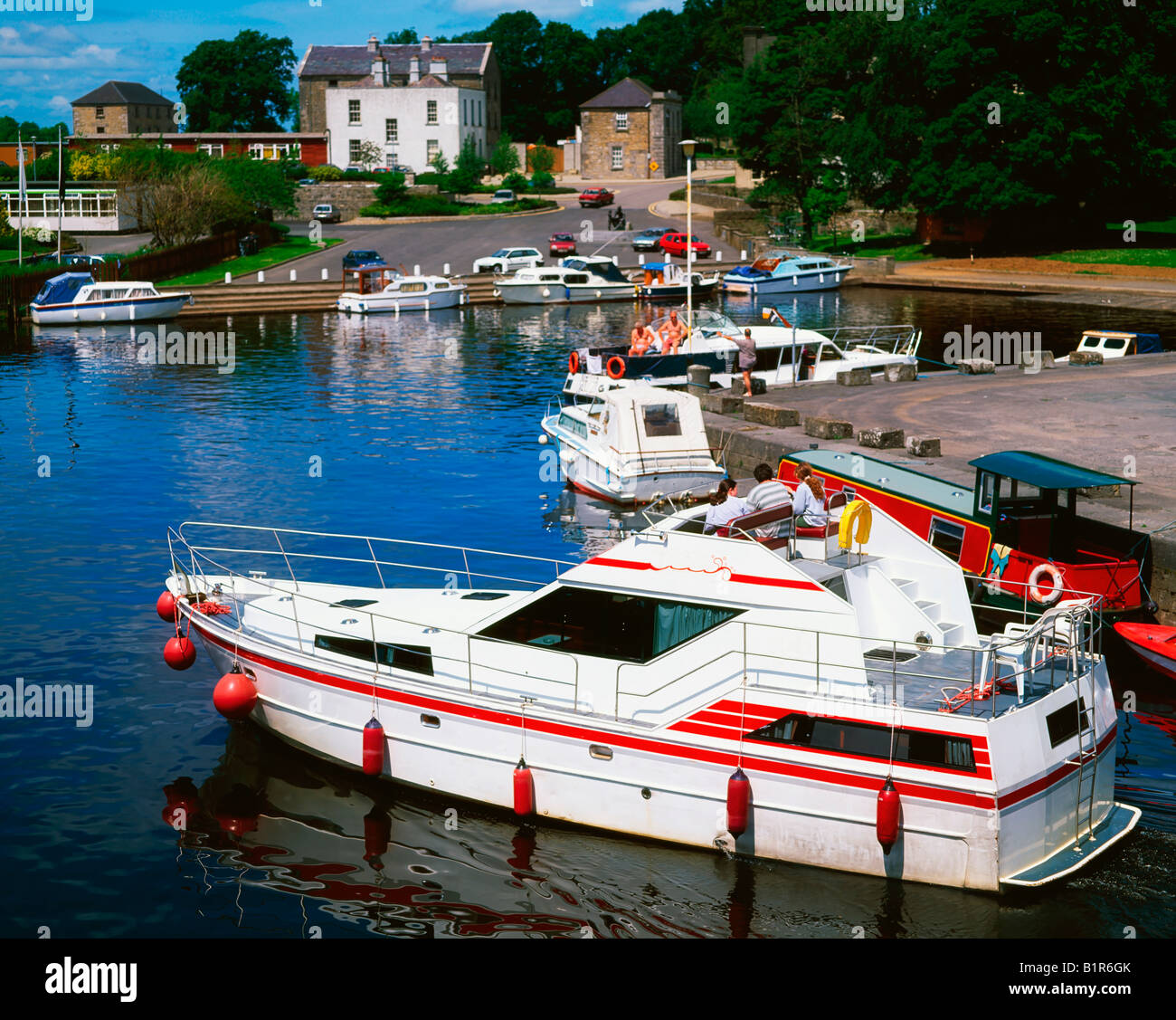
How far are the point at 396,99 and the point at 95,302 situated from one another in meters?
61.4

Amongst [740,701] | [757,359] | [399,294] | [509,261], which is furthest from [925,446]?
[509,261]

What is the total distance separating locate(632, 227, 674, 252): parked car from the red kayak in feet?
215

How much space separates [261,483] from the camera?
105 feet

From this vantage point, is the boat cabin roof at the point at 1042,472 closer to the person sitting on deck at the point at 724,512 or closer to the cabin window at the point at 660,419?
the person sitting on deck at the point at 724,512

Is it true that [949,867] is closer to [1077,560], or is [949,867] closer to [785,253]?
[1077,560]

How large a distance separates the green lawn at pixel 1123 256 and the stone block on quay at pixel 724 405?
149 feet

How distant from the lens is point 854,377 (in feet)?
125

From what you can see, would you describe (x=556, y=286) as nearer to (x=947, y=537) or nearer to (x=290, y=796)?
(x=947, y=537)

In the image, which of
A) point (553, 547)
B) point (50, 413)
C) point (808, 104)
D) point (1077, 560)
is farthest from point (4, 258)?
point (1077, 560)

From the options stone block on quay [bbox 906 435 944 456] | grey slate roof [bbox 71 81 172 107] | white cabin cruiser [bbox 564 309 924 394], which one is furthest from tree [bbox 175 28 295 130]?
stone block on quay [bbox 906 435 944 456]

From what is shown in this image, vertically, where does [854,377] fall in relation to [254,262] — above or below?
below

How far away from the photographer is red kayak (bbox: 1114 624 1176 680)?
19156 millimetres

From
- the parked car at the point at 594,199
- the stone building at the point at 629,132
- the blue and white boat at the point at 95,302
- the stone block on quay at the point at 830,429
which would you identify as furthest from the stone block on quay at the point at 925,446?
the stone building at the point at 629,132
